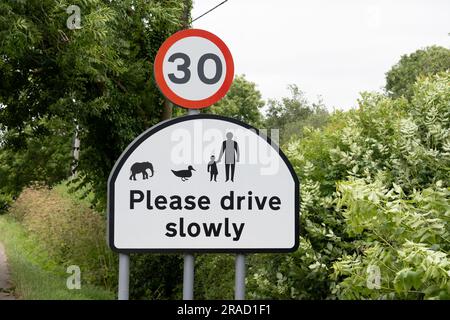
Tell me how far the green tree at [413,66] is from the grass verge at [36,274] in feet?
95.4

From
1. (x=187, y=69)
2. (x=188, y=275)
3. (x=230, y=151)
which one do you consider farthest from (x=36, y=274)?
(x=230, y=151)

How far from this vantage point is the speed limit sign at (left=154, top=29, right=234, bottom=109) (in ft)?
11.8

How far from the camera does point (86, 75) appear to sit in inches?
515

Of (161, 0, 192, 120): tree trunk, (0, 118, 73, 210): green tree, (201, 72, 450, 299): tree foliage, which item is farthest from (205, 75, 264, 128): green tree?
(201, 72, 450, 299): tree foliage

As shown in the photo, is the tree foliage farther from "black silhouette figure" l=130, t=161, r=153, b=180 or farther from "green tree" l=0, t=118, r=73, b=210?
"green tree" l=0, t=118, r=73, b=210

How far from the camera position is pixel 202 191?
11.3 ft

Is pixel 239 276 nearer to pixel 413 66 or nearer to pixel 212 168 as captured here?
pixel 212 168

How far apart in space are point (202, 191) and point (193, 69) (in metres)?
0.61

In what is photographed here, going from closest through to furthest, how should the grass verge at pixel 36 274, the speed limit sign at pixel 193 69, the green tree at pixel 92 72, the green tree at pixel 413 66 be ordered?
the speed limit sign at pixel 193 69, the green tree at pixel 92 72, the grass verge at pixel 36 274, the green tree at pixel 413 66

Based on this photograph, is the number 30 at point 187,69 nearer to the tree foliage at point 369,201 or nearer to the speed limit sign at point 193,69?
the speed limit sign at point 193,69

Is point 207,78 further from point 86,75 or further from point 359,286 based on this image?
point 86,75

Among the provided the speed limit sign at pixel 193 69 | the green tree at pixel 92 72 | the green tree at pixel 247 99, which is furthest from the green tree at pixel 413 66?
the speed limit sign at pixel 193 69

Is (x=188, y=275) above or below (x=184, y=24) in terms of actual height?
below

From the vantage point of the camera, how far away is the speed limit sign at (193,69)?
11.8ft
